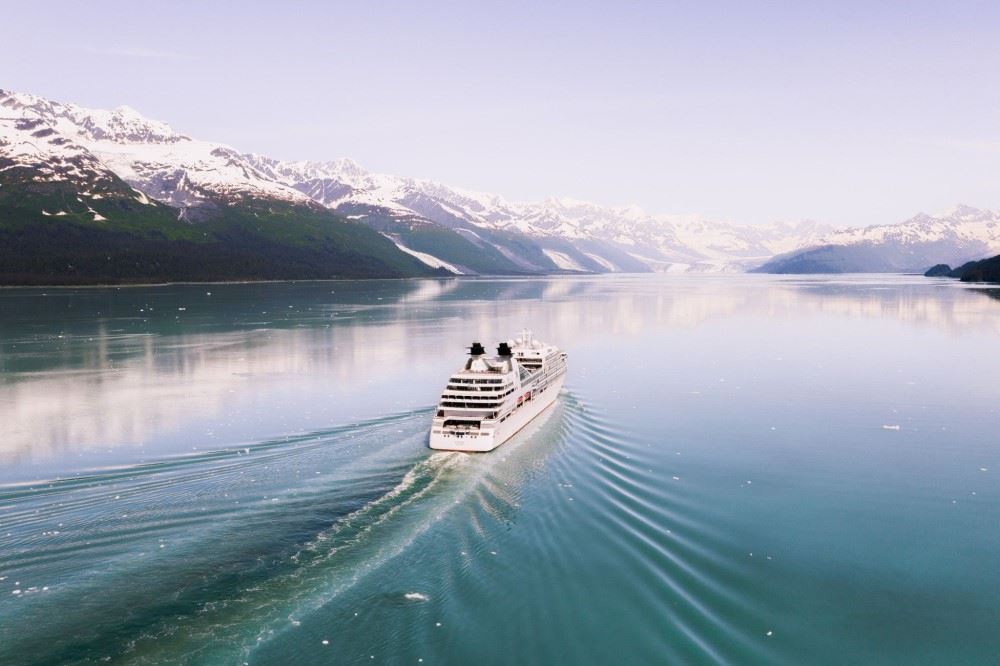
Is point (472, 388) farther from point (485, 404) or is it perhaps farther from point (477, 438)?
point (477, 438)

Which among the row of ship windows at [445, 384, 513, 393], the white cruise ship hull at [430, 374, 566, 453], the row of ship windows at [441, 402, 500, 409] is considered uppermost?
the row of ship windows at [445, 384, 513, 393]

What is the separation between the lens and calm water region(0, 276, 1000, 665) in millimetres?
21547

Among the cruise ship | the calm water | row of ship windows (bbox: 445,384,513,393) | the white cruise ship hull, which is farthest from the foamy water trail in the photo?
row of ship windows (bbox: 445,384,513,393)

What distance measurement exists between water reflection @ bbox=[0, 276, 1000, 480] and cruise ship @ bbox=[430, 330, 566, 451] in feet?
35.5

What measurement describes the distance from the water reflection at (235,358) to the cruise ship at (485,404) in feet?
35.5

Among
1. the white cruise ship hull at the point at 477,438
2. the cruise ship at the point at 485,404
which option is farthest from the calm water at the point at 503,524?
the cruise ship at the point at 485,404

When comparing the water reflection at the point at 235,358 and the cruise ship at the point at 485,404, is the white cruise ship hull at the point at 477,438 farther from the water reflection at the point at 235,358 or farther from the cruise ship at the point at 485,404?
the water reflection at the point at 235,358

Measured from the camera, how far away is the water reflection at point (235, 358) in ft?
155

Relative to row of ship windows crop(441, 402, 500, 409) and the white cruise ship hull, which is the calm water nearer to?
the white cruise ship hull

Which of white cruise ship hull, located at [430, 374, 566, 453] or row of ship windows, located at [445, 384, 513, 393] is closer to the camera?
white cruise ship hull, located at [430, 374, 566, 453]

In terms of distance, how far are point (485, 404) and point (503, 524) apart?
1435cm

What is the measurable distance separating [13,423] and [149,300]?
166 metres

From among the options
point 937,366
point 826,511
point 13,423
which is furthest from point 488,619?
point 937,366

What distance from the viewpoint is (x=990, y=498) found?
1324 inches
